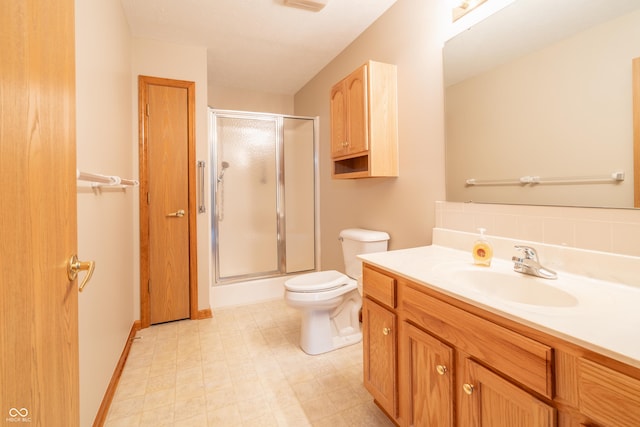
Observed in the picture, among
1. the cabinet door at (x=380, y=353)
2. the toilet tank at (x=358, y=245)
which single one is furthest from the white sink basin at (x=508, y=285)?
the toilet tank at (x=358, y=245)

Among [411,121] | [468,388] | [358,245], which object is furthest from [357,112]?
[468,388]

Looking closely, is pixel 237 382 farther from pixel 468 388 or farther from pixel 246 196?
pixel 246 196

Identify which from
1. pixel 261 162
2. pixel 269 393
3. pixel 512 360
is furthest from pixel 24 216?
pixel 261 162

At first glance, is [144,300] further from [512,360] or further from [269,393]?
[512,360]

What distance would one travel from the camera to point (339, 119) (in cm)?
217

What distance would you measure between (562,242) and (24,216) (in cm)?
161

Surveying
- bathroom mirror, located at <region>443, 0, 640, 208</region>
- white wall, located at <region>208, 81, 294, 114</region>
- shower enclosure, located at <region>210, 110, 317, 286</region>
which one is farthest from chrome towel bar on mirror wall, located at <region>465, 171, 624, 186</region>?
white wall, located at <region>208, 81, 294, 114</region>

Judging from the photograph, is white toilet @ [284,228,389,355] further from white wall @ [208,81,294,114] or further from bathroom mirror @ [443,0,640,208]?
white wall @ [208,81,294,114]

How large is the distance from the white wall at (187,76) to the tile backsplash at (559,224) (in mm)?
2058

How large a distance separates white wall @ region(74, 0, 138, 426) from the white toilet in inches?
40.8

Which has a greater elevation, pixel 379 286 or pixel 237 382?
pixel 379 286

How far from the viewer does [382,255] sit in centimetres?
146

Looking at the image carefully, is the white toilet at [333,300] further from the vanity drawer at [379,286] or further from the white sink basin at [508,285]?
the white sink basin at [508,285]

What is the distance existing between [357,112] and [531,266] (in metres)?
1.35
